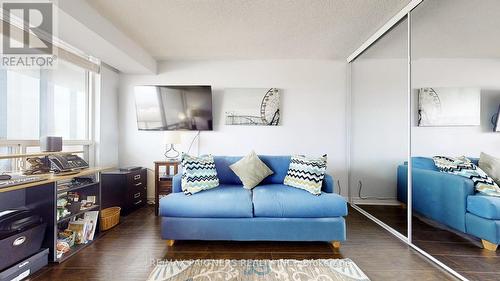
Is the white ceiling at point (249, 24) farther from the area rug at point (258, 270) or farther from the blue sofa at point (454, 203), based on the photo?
the area rug at point (258, 270)

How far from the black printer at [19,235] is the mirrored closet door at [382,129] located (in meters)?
3.50

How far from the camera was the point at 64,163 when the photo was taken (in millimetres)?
2078

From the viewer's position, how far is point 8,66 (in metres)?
2.01

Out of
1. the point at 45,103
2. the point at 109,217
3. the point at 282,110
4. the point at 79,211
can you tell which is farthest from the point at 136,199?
the point at 282,110

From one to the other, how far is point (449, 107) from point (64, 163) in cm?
364

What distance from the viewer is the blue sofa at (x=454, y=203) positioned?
1.80 m

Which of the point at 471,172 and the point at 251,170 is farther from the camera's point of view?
the point at 251,170

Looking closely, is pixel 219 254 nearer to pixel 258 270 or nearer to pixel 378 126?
pixel 258 270

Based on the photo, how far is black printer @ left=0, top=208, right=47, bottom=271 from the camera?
1.52m

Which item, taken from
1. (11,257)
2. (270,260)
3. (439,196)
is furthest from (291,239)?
(11,257)

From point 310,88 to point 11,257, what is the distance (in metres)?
3.84

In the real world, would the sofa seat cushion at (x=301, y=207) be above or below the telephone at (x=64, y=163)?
below

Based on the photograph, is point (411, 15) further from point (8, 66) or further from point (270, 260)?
point (8, 66)


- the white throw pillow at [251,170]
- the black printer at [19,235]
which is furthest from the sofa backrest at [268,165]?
the black printer at [19,235]
